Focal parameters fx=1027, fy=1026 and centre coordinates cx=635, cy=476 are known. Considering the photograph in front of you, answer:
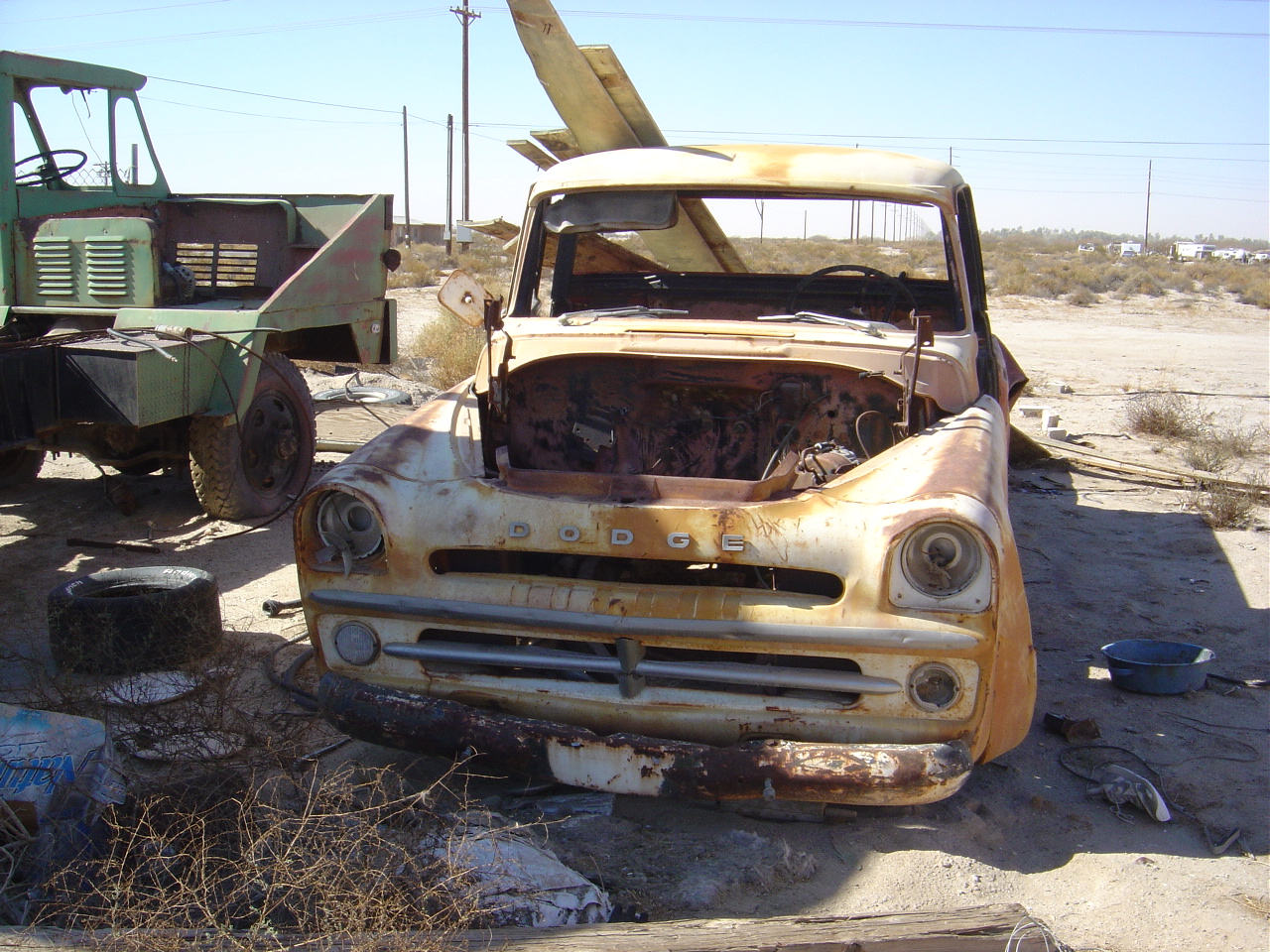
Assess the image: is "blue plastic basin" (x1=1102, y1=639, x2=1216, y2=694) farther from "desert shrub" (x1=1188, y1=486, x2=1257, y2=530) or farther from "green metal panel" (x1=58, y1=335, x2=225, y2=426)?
"green metal panel" (x1=58, y1=335, x2=225, y2=426)

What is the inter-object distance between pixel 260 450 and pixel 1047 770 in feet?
15.4

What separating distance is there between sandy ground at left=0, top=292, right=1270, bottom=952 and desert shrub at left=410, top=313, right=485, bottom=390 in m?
4.45

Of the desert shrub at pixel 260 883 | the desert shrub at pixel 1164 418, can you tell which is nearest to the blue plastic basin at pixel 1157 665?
the desert shrub at pixel 260 883

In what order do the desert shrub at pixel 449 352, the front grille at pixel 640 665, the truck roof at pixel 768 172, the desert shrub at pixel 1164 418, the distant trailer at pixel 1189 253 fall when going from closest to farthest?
the front grille at pixel 640 665 → the truck roof at pixel 768 172 → the desert shrub at pixel 1164 418 → the desert shrub at pixel 449 352 → the distant trailer at pixel 1189 253

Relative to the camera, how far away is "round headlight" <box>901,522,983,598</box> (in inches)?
98.5

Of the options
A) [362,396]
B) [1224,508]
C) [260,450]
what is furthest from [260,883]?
[362,396]

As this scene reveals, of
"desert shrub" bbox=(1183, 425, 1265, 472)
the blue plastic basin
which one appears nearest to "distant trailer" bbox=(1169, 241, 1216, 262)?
"desert shrub" bbox=(1183, 425, 1265, 472)

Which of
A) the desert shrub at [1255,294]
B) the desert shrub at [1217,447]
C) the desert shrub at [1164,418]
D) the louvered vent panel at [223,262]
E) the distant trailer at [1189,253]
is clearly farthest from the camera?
the distant trailer at [1189,253]

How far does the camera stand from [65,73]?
20.7 ft

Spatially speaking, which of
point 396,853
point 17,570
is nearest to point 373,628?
point 396,853

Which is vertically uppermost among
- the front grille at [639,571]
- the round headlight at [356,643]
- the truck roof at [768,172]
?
the truck roof at [768,172]

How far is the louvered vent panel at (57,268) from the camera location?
19.5 feet

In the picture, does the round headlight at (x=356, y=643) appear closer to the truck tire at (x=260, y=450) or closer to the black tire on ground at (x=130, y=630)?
the black tire on ground at (x=130, y=630)

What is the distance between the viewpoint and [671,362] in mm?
3336
